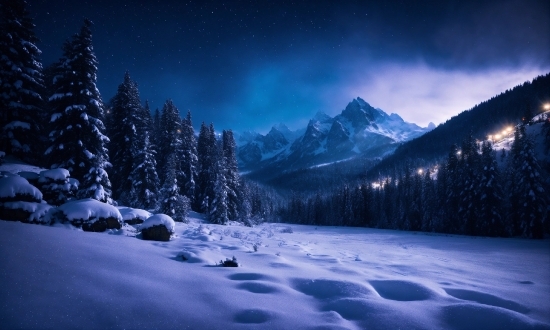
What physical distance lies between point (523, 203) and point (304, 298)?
134 feet

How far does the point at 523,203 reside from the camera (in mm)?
29953

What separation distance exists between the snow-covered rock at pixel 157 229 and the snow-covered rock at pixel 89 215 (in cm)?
158

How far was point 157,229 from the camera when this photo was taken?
1014 centimetres

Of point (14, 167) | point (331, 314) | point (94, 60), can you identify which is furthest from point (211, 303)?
point (94, 60)

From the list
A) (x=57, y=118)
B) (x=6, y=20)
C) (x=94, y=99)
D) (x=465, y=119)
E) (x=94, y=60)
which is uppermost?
(x=465, y=119)

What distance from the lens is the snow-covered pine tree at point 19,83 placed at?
16.9m

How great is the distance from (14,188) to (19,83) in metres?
14.6

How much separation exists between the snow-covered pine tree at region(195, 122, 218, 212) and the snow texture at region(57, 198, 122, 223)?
1021 inches

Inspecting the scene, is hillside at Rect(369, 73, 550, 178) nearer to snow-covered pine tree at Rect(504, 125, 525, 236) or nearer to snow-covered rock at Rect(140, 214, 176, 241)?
snow-covered pine tree at Rect(504, 125, 525, 236)

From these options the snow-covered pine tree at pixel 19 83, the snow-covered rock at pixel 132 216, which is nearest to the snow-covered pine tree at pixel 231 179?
the snow-covered pine tree at pixel 19 83

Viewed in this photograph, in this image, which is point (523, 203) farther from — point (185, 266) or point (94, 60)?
point (94, 60)

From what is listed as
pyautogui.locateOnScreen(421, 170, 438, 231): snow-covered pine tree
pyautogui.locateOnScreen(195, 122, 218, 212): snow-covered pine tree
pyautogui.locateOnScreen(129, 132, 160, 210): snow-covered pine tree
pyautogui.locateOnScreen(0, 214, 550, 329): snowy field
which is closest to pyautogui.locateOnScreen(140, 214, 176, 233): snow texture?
pyautogui.locateOnScreen(0, 214, 550, 329): snowy field

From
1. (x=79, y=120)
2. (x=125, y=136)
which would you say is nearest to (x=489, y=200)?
(x=79, y=120)

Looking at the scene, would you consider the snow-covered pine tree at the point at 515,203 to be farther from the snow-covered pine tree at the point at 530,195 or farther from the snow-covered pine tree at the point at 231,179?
the snow-covered pine tree at the point at 231,179
